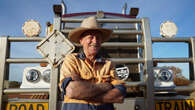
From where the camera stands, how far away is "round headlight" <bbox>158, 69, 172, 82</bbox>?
2.56 meters

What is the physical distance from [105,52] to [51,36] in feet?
3.91

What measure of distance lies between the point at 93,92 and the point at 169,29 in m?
1.93

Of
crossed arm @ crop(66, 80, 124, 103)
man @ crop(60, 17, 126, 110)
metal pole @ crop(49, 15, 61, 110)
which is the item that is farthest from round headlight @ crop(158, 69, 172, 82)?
metal pole @ crop(49, 15, 61, 110)

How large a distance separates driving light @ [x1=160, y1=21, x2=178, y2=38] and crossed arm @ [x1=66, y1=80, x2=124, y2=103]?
1668 millimetres

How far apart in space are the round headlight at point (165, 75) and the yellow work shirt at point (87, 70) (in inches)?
57.7

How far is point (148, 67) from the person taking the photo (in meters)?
2.27

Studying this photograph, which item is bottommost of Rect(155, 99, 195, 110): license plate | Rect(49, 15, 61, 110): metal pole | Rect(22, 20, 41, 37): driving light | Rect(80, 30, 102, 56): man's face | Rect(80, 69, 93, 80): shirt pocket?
Rect(155, 99, 195, 110): license plate

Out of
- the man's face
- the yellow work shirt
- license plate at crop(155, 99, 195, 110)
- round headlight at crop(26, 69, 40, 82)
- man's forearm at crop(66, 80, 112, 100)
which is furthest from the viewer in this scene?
round headlight at crop(26, 69, 40, 82)

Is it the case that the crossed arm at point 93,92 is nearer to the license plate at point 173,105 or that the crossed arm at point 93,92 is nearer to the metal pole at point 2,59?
the license plate at point 173,105

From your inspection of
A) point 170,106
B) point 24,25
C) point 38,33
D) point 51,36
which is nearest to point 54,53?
point 51,36

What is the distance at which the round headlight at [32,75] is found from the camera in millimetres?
2475

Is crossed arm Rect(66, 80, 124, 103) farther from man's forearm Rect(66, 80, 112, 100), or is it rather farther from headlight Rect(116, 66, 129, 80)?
headlight Rect(116, 66, 129, 80)

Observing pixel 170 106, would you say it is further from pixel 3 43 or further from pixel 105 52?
pixel 3 43

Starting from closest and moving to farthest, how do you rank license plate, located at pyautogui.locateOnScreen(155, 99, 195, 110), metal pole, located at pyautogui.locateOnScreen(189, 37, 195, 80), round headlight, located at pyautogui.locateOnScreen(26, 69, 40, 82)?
license plate, located at pyautogui.locateOnScreen(155, 99, 195, 110) → metal pole, located at pyautogui.locateOnScreen(189, 37, 195, 80) → round headlight, located at pyautogui.locateOnScreen(26, 69, 40, 82)
